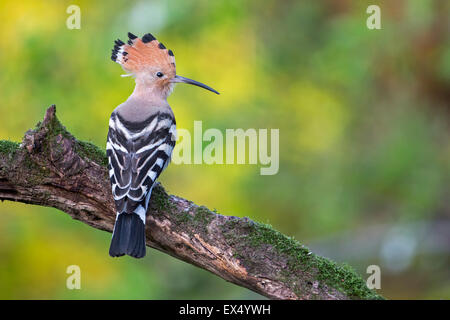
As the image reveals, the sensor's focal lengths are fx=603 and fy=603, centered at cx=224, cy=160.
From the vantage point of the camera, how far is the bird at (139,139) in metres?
3.62

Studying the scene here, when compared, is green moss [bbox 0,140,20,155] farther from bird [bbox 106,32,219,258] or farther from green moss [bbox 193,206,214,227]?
green moss [bbox 193,206,214,227]

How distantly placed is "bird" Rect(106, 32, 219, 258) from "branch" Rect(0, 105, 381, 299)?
114 mm

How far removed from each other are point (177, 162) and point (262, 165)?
1.09 metres

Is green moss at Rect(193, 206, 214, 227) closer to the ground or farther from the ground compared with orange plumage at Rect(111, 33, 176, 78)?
closer to the ground

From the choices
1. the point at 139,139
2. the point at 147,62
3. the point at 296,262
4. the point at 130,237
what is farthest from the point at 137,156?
the point at 296,262

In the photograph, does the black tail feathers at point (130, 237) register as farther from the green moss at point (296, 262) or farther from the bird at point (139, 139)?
the green moss at point (296, 262)

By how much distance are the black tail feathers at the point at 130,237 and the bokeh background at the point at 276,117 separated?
2906 millimetres

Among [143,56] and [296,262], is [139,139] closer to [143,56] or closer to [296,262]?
[143,56]

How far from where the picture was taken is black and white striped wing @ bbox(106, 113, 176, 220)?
368 centimetres

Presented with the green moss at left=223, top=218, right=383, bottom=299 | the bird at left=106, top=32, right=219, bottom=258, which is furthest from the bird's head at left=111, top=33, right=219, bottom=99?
the green moss at left=223, top=218, right=383, bottom=299

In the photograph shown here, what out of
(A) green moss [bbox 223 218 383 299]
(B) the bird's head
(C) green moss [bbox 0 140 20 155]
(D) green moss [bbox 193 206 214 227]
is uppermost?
(B) the bird's head
